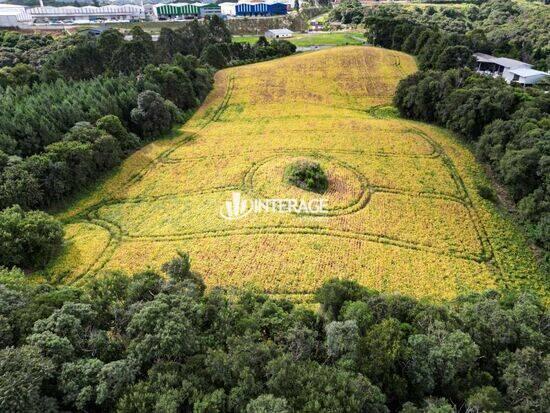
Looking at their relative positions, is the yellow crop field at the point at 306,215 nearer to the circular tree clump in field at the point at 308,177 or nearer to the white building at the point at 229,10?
the circular tree clump in field at the point at 308,177

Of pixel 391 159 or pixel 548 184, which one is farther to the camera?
pixel 391 159

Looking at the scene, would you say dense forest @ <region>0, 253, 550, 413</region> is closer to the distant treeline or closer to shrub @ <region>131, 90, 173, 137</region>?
the distant treeline

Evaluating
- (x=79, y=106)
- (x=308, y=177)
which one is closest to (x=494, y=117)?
(x=308, y=177)

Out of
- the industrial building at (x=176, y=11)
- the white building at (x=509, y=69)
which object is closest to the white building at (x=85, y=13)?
the industrial building at (x=176, y=11)

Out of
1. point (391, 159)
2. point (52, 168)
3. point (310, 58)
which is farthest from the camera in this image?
point (310, 58)

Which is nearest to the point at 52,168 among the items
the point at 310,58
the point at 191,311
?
the point at 191,311

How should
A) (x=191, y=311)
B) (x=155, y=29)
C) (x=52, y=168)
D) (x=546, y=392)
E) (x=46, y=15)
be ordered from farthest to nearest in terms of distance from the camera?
1. (x=46, y=15)
2. (x=155, y=29)
3. (x=52, y=168)
4. (x=191, y=311)
5. (x=546, y=392)

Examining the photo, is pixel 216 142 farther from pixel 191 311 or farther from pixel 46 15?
pixel 46 15
